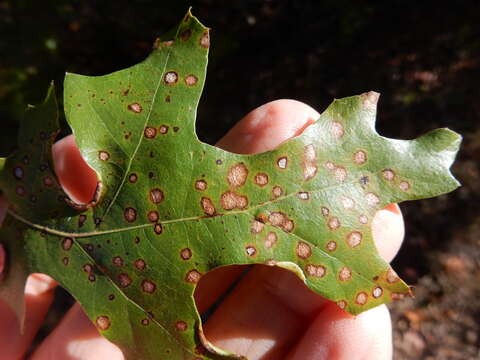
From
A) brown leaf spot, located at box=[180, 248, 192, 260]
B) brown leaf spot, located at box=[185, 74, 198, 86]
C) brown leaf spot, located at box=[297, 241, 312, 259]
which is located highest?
brown leaf spot, located at box=[185, 74, 198, 86]

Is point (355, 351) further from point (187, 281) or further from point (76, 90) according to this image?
point (76, 90)

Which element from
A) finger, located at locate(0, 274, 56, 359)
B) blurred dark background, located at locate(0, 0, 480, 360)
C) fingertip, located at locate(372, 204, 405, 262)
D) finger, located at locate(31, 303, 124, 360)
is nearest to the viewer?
Result: fingertip, located at locate(372, 204, 405, 262)

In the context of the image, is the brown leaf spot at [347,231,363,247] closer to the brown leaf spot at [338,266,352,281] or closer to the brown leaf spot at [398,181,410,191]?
the brown leaf spot at [338,266,352,281]

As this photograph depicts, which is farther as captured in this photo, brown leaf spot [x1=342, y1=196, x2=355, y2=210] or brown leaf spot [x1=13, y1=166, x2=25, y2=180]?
brown leaf spot [x1=13, y1=166, x2=25, y2=180]

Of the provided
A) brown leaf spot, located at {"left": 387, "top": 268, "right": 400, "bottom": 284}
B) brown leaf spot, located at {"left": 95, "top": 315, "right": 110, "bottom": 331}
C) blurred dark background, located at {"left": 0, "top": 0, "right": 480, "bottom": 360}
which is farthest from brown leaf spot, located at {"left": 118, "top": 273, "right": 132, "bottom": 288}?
blurred dark background, located at {"left": 0, "top": 0, "right": 480, "bottom": 360}

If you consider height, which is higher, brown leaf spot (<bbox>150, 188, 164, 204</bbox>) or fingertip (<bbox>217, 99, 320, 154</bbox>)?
brown leaf spot (<bbox>150, 188, 164, 204</bbox>)

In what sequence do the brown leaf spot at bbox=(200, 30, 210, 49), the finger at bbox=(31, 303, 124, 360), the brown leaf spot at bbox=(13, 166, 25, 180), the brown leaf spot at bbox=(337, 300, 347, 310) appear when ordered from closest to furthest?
the brown leaf spot at bbox=(200, 30, 210, 49) → the brown leaf spot at bbox=(337, 300, 347, 310) → the brown leaf spot at bbox=(13, 166, 25, 180) → the finger at bbox=(31, 303, 124, 360)

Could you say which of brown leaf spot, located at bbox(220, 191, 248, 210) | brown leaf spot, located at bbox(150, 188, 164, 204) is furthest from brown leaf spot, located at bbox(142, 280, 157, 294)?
brown leaf spot, located at bbox(220, 191, 248, 210)
